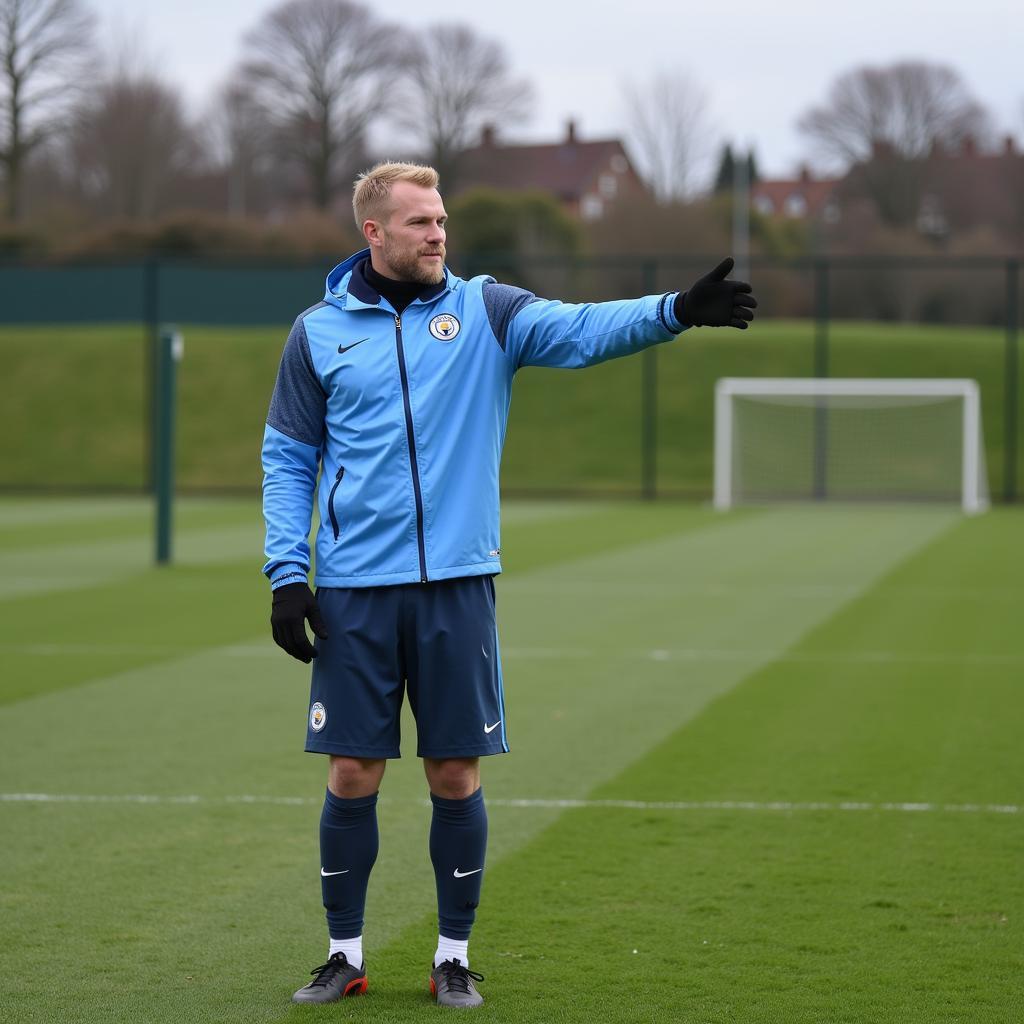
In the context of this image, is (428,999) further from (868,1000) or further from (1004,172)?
(1004,172)

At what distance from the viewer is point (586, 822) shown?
5766 mm

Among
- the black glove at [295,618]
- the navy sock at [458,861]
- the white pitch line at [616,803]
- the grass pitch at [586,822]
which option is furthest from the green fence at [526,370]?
the black glove at [295,618]

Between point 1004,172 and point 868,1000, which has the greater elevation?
point 1004,172

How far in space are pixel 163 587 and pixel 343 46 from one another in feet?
159

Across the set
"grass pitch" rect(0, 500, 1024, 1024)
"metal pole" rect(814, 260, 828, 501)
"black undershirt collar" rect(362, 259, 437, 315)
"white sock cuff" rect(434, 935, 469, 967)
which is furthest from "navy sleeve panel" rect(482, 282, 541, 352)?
"metal pole" rect(814, 260, 828, 501)

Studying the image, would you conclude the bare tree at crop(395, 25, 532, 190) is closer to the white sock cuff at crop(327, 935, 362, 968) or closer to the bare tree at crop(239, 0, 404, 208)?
the bare tree at crop(239, 0, 404, 208)

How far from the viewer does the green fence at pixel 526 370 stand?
29.1 meters

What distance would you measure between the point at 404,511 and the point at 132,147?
2152 inches

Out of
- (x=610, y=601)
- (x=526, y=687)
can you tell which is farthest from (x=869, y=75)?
(x=526, y=687)

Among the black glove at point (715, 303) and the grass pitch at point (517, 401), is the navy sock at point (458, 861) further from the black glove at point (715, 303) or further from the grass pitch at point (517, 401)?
the grass pitch at point (517, 401)

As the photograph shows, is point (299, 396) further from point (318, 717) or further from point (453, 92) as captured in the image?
point (453, 92)

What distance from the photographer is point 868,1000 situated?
3943 mm

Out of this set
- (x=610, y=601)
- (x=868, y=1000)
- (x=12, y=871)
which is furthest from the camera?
(x=610, y=601)

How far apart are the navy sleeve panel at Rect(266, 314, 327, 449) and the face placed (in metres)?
0.28
